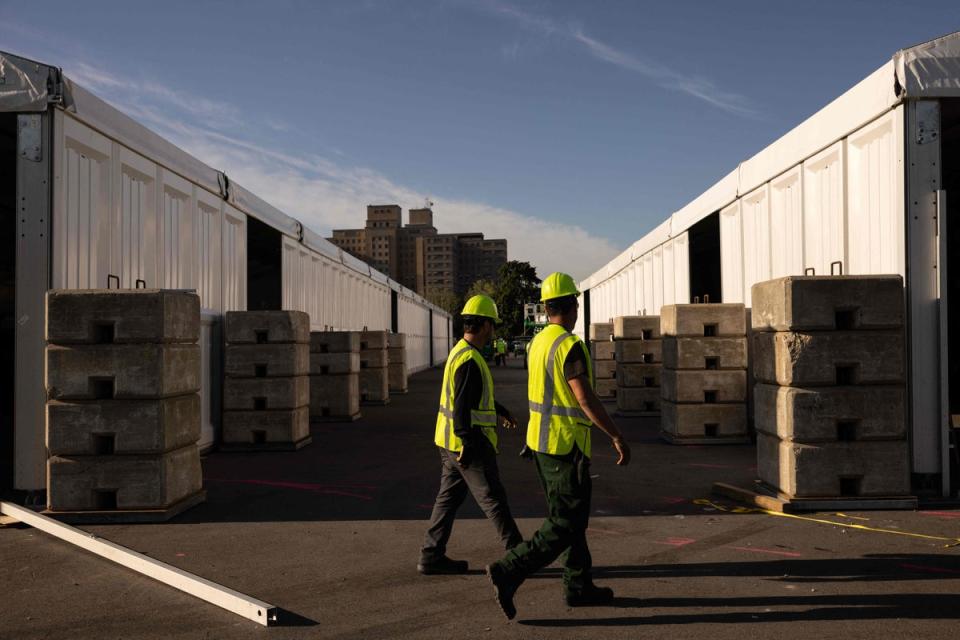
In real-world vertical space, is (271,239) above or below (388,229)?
below

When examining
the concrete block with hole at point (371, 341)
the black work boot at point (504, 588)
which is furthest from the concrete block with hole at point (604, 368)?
the black work boot at point (504, 588)

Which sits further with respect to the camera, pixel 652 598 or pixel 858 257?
pixel 858 257

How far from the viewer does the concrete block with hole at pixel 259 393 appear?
37.9 ft

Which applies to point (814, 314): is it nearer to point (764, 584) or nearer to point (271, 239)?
point (764, 584)

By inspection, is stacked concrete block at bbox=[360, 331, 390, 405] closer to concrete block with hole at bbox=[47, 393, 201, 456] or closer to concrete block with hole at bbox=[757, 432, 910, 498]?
concrete block with hole at bbox=[47, 393, 201, 456]

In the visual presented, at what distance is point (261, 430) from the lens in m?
11.6

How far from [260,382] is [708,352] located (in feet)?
22.2

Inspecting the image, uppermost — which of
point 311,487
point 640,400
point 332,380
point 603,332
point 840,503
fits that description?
point 603,332

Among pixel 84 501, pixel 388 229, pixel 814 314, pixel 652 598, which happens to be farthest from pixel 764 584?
pixel 388 229

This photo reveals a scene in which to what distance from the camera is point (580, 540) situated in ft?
14.6

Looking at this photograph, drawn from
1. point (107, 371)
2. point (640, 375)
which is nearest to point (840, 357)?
point (107, 371)

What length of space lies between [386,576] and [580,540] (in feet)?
4.79

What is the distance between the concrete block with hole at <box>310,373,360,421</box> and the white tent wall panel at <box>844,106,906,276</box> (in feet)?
33.4

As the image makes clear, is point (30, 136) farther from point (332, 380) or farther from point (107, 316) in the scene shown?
point (332, 380)
